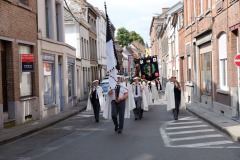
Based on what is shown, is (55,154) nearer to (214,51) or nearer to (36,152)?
(36,152)

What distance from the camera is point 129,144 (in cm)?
1053

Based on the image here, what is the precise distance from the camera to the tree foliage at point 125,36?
408 ft

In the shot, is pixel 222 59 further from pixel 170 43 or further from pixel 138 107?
pixel 170 43

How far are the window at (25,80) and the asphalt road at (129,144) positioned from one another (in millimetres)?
3384

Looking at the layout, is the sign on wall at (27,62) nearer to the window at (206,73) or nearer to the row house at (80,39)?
the window at (206,73)

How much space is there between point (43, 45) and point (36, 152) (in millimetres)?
10409

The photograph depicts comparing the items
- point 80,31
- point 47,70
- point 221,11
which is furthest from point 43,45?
point 80,31

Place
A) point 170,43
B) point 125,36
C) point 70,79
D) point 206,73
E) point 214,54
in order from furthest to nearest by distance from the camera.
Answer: point 125,36, point 170,43, point 70,79, point 206,73, point 214,54

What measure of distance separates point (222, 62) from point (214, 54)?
1.13 metres

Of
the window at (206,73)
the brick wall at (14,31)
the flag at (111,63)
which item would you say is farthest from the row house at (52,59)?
the window at (206,73)

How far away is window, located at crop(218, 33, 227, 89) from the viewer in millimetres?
17452

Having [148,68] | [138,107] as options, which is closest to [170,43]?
[148,68]

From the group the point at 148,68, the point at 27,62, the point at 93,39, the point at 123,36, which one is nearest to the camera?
the point at 27,62

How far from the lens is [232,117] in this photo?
1540 cm
